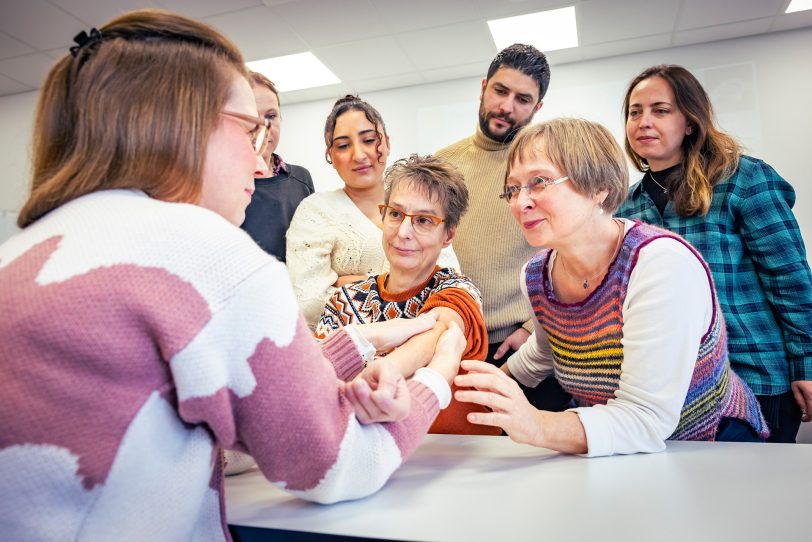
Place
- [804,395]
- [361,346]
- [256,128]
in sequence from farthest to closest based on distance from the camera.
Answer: [804,395]
[361,346]
[256,128]

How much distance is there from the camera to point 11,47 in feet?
14.8

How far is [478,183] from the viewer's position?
2.15 m

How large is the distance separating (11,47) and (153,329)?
531 centimetres

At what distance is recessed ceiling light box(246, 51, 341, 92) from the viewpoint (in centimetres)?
483

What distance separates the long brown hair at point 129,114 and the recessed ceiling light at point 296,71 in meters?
4.30

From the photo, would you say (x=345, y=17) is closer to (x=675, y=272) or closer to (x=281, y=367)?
(x=675, y=272)

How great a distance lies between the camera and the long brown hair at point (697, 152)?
5.95ft

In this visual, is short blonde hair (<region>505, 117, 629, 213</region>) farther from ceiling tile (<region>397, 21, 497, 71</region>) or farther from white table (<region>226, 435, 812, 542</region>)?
ceiling tile (<region>397, 21, 497, 71</region>)

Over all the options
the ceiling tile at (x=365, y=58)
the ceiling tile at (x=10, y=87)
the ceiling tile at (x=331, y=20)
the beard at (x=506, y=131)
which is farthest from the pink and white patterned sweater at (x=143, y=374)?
the ceiling tile at (x=10, y=87)

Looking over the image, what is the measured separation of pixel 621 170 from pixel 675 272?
0.36m

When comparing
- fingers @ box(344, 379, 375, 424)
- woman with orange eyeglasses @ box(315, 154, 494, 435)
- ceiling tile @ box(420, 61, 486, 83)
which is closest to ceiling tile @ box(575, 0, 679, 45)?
ceiling tile @ box(420, 61, 486, 83)

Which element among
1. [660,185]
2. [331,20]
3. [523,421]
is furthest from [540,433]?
[331,20]

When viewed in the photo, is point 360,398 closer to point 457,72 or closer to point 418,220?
point 418,220

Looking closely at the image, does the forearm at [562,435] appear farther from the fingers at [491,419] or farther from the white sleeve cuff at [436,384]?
the white sleeve cuff at [436,384]
